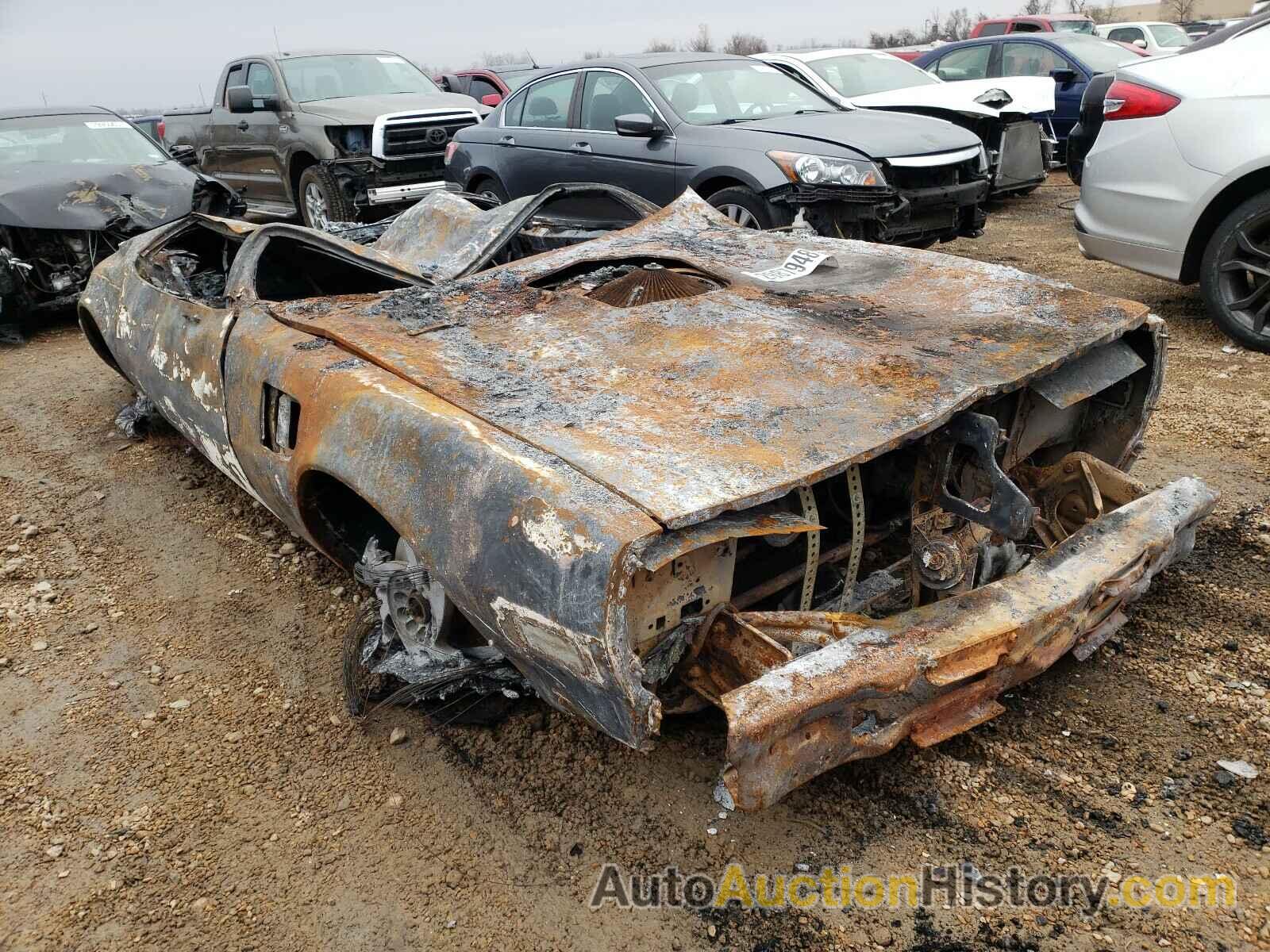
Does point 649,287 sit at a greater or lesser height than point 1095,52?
lesser

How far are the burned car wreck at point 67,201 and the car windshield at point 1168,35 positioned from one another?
1494cm

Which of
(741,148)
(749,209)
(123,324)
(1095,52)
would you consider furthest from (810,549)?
(1095,52)

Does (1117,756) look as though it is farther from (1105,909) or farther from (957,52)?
(957,52)

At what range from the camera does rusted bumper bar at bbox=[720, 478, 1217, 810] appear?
1793 millimetres

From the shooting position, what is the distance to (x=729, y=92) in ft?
21.2

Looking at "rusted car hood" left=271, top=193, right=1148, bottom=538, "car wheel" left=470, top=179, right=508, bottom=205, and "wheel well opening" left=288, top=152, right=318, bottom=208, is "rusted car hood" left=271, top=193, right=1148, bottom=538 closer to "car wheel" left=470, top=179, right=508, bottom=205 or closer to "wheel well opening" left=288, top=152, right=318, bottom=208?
"car wheel" left=470, top=179, right=508, bottom=205

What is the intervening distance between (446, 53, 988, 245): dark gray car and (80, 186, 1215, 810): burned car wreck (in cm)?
233


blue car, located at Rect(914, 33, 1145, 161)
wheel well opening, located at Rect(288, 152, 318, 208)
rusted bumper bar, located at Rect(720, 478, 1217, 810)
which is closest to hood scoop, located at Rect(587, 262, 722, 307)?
rusted bumper bar, located at Rect(720, 478, 1217, 810)

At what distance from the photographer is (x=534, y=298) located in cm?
311

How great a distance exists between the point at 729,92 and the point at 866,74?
3.17 m

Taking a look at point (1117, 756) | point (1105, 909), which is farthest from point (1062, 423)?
point (1105, 909)

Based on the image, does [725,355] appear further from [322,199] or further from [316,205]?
[316,205]

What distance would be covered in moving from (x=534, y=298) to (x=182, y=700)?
168 centimetres

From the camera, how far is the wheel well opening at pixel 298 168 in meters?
8.77
